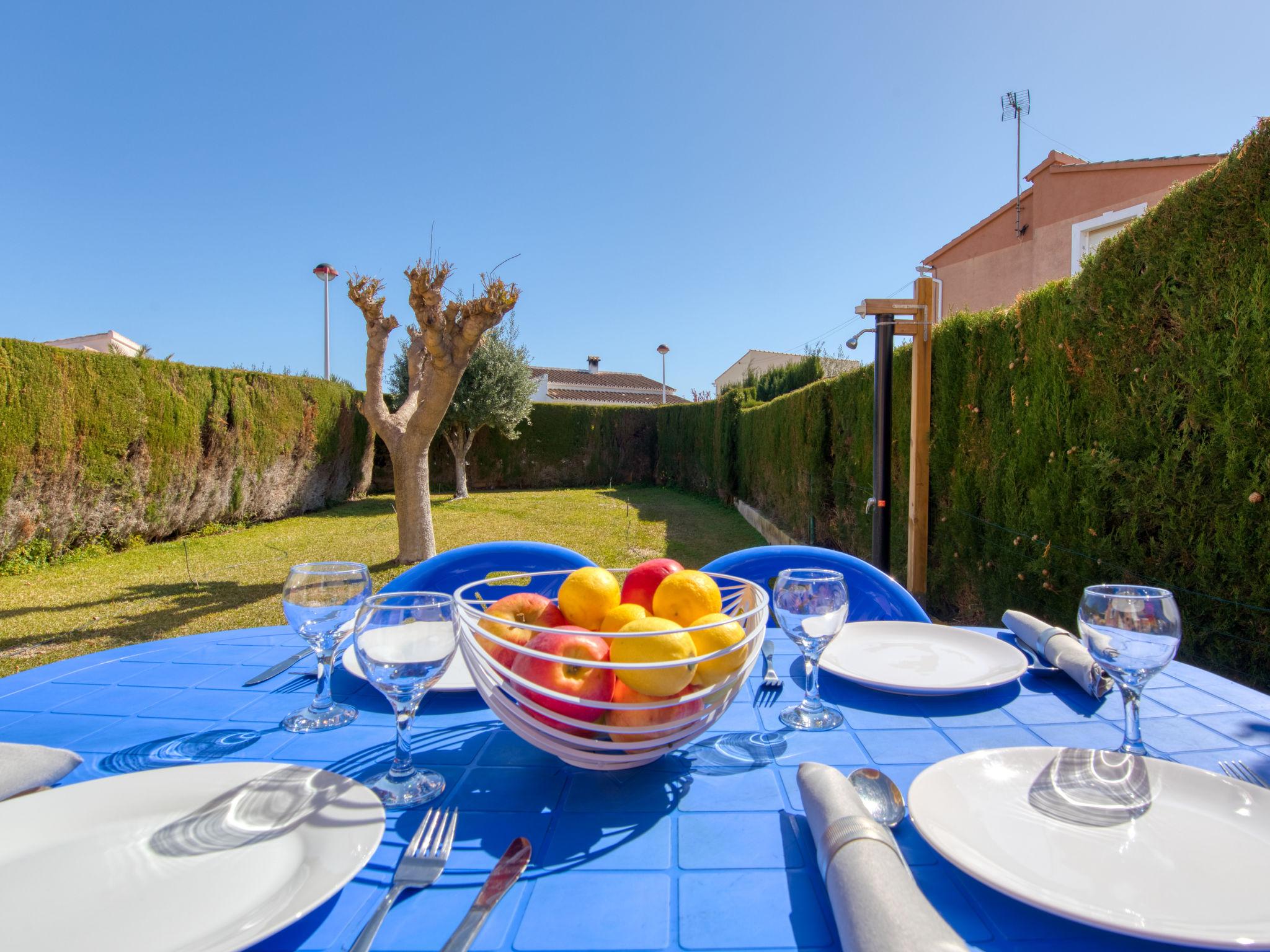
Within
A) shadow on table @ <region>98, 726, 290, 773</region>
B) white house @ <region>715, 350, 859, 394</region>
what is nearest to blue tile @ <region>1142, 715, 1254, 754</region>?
shadow on table @ <region>98, 726, 290, 773</region>

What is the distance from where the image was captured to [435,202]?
6.73 meters

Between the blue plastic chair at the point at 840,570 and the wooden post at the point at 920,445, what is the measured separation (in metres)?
2.48

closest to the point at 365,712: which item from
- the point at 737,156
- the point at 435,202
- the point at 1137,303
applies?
the point at 1137,303

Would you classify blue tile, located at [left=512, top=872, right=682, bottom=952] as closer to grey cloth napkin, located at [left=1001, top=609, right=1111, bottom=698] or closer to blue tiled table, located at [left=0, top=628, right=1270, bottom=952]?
blue tiled table, located at [left=0, top=628, right=1270, bottom=952]

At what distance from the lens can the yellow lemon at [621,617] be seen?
32.1 inches

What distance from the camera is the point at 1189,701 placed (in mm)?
1063

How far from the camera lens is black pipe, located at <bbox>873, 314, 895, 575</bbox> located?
151 inches

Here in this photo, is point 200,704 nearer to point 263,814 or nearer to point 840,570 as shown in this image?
point 263,814

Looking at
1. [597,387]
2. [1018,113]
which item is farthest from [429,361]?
[597,387]

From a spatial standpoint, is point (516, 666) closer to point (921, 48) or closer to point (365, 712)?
point (365, 712)

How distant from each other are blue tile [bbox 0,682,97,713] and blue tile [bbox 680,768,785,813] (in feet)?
3.81

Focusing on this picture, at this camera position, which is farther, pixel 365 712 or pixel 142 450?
pixel 142 450

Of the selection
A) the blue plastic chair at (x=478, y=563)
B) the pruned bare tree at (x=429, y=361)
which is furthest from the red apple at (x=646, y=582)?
the pruned bare tree at (x=429, y=361)

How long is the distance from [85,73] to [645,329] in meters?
17.8
